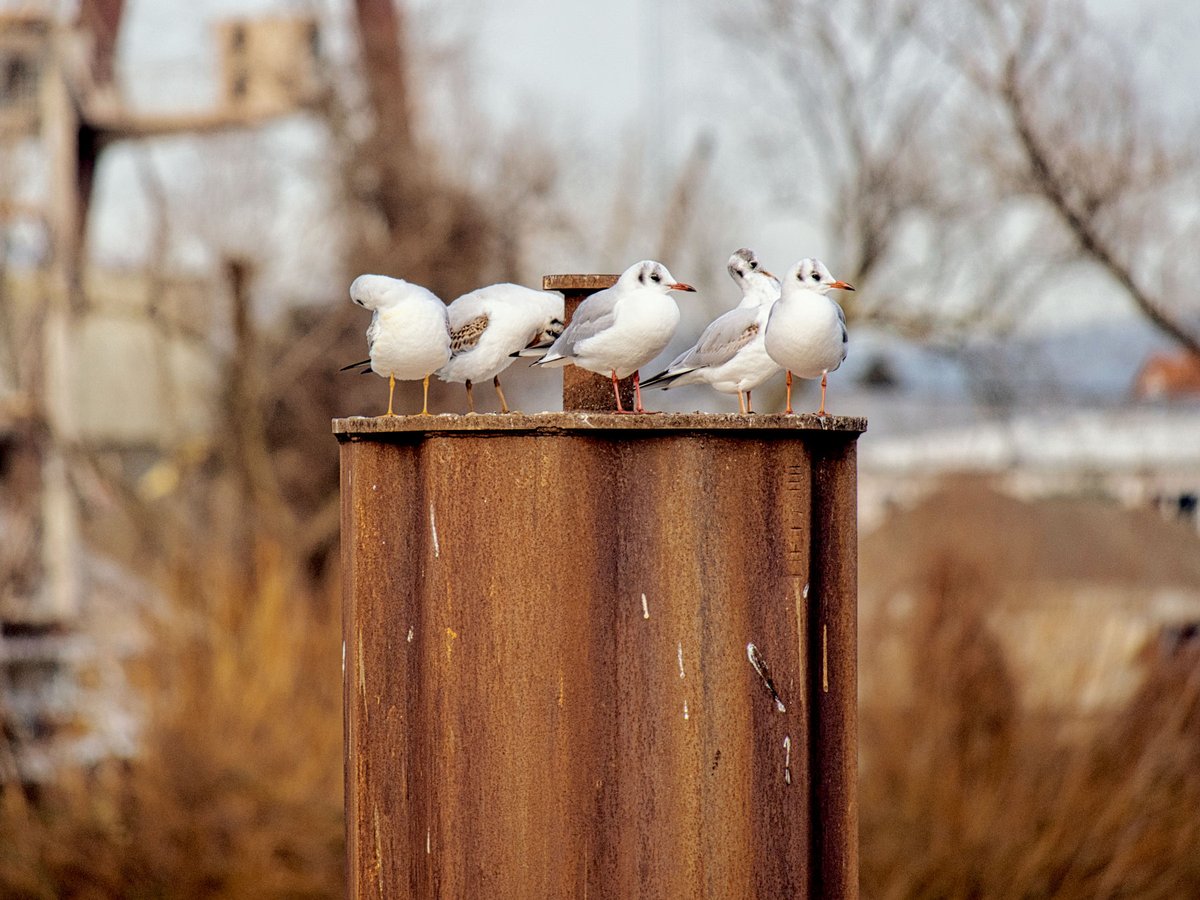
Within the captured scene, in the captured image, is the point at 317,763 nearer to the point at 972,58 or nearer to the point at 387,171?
the point at 972,58

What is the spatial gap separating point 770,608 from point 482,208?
46.1ft

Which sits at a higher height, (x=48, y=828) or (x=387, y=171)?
(x=387, y=171)

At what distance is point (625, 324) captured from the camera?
243 cm

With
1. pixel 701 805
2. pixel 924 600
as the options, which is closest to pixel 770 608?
pixel 701 805

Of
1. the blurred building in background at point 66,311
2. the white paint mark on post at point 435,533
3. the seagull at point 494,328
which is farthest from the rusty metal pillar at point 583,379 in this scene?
the blurred building in background at point 66,311

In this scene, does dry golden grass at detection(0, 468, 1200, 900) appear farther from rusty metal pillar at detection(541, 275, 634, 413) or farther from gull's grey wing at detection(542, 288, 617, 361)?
gull's grey wing at detection(542, 288, 617, 361)

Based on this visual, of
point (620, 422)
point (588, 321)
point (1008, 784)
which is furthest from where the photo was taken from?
point (1008, 784)

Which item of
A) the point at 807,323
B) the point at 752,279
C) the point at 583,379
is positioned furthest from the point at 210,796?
the point at 807,323

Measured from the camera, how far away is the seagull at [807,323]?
243 centimetres

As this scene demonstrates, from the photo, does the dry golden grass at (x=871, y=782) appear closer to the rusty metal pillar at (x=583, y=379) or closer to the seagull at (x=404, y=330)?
the rusty metal pillar at (x=583, y=379)

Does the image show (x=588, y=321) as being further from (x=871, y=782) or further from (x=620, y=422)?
(x=871, y=782)

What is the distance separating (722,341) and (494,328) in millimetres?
388

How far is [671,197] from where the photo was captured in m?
15.1

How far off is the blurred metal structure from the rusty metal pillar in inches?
13.2
